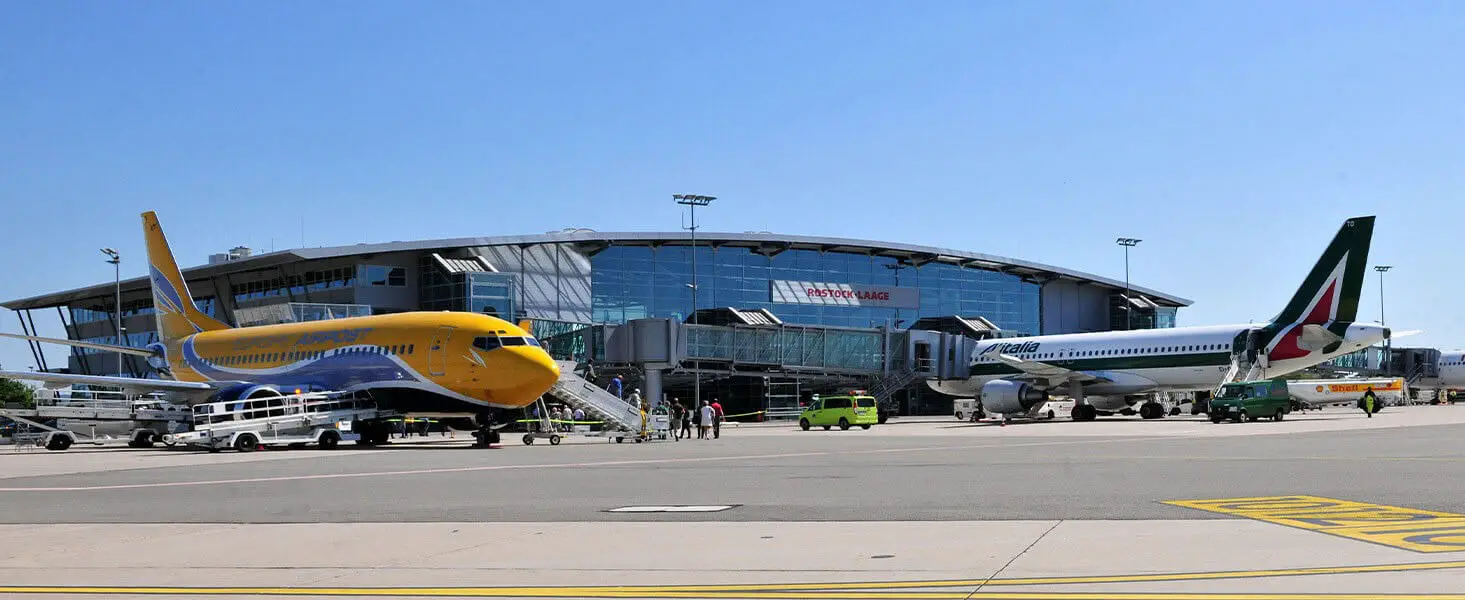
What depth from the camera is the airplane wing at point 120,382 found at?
1288 inches

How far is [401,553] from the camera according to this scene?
1016 cm

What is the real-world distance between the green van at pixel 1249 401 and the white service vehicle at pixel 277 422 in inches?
1104

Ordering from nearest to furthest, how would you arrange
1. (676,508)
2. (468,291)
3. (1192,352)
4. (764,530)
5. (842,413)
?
(764,530), (676,508), (842,413), (1192,352), (468,291)

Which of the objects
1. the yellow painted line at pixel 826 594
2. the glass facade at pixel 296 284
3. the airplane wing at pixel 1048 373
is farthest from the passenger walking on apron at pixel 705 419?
the yellow painted line at pixel 826 594

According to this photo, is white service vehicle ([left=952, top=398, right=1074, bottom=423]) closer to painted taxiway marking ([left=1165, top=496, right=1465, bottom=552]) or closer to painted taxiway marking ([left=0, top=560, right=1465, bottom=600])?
painted taxiway marking ([left=1165, top=496, right=1465, bottom=552])

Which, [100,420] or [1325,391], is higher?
[1325,391]

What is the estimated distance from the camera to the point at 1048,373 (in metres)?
58.6

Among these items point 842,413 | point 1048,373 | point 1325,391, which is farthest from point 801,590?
point 1325,391

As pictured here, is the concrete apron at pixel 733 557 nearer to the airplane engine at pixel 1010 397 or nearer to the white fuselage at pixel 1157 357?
the white fuselage at pixel 1157 357

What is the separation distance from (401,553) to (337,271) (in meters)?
59.3

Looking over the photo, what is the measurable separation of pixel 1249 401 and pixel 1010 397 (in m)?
12.1

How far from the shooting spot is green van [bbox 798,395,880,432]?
168 ft

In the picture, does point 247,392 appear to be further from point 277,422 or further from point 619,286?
point 619,286

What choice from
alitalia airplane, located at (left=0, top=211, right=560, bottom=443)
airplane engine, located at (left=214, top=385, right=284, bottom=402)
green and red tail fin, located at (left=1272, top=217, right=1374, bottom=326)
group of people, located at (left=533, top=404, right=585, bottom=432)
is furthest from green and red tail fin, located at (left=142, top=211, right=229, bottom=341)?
green and red tail fin, located at (left=1272, top=217, right=1374, bottom=326)
